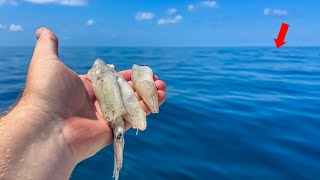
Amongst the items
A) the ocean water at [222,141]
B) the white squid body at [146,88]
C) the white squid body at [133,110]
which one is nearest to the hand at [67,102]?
the white squid body at [133,110]

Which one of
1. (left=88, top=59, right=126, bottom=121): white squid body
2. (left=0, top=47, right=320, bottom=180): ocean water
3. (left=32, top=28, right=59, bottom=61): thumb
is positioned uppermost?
(left=32, top=28, right=59, bottom=61): thumb

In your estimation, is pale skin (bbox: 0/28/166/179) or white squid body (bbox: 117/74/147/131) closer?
pale skin (bbox: 0/28/166/179)

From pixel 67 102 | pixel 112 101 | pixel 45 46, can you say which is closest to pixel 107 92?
pixel 112 101

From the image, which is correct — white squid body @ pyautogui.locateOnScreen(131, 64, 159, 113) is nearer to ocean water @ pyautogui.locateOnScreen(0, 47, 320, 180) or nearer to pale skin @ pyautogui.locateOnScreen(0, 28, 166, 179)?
pale skin @ pyautogui.locateOnScreen(0, 28, 166, 179)

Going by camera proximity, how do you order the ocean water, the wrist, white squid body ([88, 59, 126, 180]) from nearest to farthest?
the wrist < white squid body ([88, 59, 126, 180]) < the ocean water

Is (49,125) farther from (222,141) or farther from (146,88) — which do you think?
(222,141)

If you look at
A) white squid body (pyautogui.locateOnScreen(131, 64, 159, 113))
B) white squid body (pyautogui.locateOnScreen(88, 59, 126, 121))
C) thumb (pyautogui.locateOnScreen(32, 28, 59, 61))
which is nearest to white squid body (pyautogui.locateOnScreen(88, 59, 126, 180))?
white squid body (pyautogui.locateOnScreen(88, 59, 126, 121))

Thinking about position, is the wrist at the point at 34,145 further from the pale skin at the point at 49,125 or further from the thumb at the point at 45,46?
the thumb at the point at 45,46
